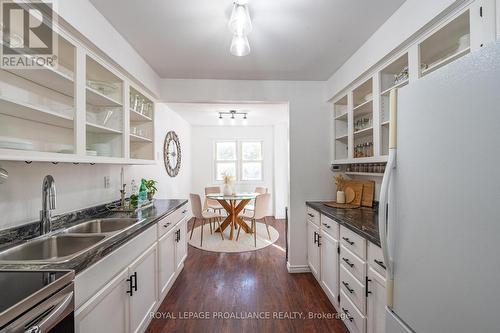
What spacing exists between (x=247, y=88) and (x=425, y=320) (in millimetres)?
2646

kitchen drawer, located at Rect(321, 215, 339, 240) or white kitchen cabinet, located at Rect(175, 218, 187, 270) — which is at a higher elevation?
kitchen drawer, located at Rect(321, 215, 339, 240)

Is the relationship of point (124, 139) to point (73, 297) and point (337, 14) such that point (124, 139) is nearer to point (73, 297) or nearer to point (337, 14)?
point (73, 297)

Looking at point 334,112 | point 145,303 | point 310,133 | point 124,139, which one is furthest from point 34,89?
point 334,112

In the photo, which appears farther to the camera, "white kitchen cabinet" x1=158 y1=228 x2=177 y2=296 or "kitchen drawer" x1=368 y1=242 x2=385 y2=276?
"white kitchen cabinet" x1=158 y1=228 x2=177 y2=296

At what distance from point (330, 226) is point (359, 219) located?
0.34 meters

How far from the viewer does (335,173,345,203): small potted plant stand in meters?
2.59

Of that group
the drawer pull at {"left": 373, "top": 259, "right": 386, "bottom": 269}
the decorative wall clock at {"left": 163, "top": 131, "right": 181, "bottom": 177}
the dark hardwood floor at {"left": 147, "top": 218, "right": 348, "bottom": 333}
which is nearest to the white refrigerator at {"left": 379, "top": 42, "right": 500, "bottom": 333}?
the drawer pull at {"left": 373, "top": 259, "right": 386, "bottom": 269}

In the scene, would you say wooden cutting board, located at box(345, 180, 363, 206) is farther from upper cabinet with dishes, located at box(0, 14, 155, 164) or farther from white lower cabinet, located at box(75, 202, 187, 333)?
upper cabinet with dishes, located at box(0, 14, 155, 164)

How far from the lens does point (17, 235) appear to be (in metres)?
1.28

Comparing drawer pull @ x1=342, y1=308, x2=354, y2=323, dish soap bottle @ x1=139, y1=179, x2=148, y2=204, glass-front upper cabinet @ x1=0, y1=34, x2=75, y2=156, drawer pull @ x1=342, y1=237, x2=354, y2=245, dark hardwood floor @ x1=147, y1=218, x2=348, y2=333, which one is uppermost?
glass-front upper cabinet @ x1=0, y1=34, x2=75, y2=156

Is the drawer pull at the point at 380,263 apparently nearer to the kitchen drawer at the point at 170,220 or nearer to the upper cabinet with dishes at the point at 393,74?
the upper cabinet with dishes at the point at 393,74

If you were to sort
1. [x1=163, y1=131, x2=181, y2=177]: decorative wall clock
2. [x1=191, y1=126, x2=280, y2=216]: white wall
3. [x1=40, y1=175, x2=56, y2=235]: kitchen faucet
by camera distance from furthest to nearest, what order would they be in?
1. [x1=191, y1=126, x2=280, y2=216]: white wall
2. [x1=163, y1=131, x2=181, y2=177]: decorative wall clock
3. [x1=40, y1=175, x2=56, y2=235]: kitchen faucet

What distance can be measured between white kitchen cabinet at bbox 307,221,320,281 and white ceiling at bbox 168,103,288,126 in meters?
2.15

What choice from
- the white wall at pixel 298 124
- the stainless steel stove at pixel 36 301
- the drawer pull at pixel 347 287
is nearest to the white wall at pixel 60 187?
the stainless steel stove at pixel 36 301
